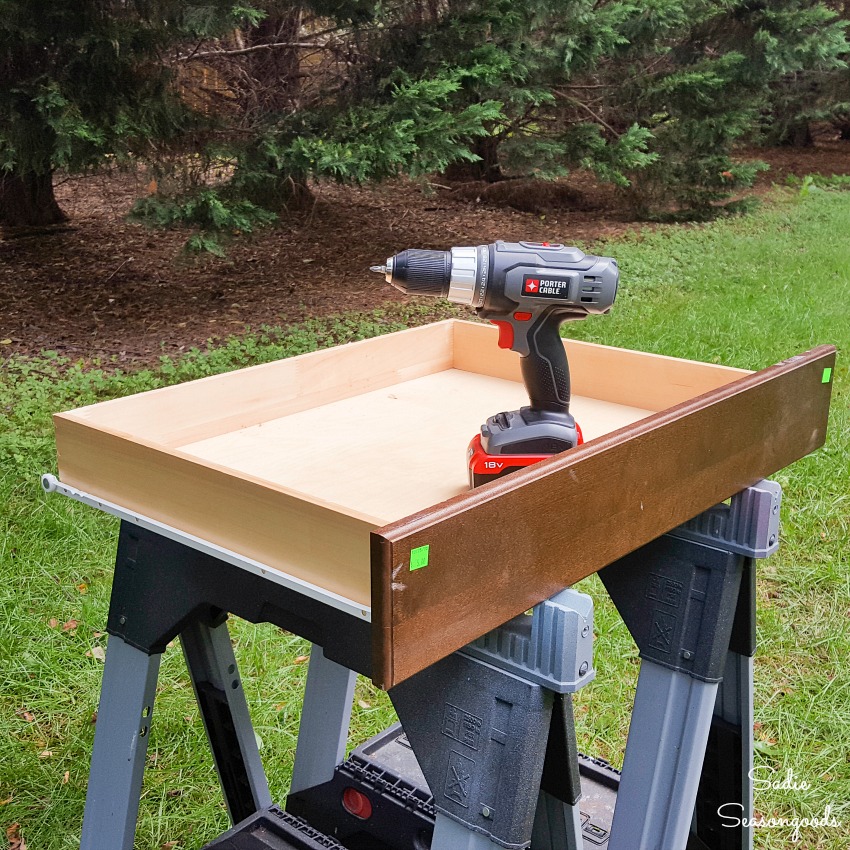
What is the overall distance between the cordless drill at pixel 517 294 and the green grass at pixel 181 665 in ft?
4.81

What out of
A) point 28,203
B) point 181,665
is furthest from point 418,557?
point 28,203

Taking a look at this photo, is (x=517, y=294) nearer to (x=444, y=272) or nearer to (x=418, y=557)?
(x=444, y=272)

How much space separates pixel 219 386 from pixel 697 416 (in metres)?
0.83

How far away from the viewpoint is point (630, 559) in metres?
1.66

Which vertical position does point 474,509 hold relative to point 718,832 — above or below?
above

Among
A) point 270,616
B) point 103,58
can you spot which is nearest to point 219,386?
point 270,616

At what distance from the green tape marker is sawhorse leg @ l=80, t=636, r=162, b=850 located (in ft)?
2.53

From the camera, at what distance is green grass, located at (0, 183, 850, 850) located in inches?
93.5

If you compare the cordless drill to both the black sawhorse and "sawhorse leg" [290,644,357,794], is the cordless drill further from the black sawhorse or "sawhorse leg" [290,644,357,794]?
"sawhorse leg" [290,644,357,794]

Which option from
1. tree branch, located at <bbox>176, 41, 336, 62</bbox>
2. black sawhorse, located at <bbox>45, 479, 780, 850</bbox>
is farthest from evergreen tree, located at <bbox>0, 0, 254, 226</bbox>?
black sawhorse, located at <bbox>45, 479, 780, 850</bbox>

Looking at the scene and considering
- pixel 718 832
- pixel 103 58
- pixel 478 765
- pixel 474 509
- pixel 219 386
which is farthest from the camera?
pixel 103 58

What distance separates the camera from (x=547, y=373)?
145cm

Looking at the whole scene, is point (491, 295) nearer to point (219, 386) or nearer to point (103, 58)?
point (219, 386)

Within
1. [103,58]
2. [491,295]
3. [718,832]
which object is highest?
[103,58]
